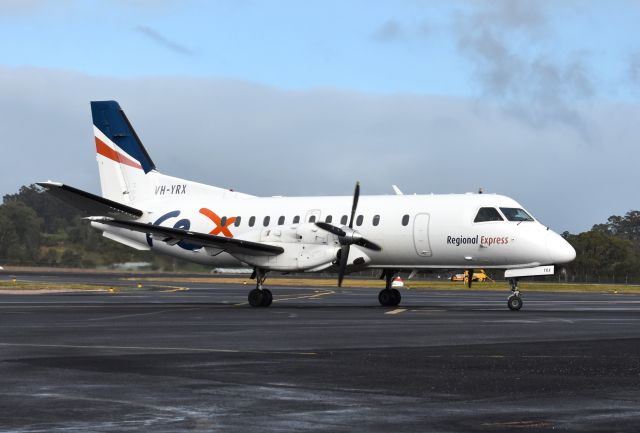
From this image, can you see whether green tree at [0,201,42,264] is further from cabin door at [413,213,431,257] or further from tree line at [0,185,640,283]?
cabin door at [413,213,431,257]

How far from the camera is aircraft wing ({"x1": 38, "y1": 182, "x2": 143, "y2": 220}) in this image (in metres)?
35.5

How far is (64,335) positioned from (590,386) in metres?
13.0

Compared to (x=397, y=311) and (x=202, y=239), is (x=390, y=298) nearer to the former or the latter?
(x=397, y=311)

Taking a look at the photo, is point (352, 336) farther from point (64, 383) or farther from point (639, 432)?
point (639, 432)

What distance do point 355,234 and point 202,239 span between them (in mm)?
5386

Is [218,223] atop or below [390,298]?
atop

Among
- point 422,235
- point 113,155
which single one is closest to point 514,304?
point 422,235

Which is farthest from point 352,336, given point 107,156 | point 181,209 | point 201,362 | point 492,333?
point 107,156

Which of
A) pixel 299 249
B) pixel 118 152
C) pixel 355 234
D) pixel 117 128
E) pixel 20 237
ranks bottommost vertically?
pixel 299 249

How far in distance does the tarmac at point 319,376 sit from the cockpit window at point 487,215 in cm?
909

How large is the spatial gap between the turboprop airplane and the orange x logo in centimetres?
4

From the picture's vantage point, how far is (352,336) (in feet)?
72.6

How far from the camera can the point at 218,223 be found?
1598 inches

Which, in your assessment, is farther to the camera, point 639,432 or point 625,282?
point 625,282
